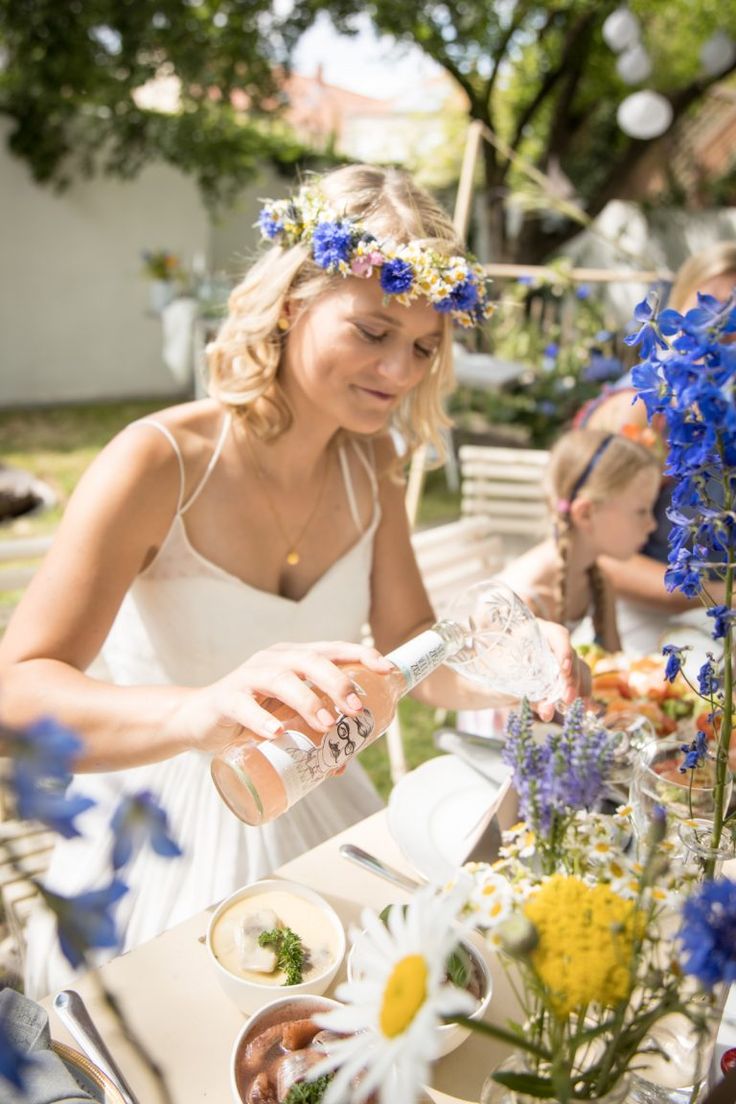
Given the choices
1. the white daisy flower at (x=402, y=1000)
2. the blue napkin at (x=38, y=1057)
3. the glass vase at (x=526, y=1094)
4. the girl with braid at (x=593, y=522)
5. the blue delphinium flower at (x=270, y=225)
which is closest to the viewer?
the white daisy flower at (x=402, y=1000)

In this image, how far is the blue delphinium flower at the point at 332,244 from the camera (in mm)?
1735

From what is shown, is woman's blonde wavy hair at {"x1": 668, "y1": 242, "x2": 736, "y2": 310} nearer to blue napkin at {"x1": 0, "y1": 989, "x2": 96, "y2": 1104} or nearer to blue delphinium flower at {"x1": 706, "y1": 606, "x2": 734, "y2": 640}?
blue delphinium flower at {"x1": 706, "y1": 606, "x2": 734, "y2": 640}

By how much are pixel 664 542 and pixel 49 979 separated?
2.26m

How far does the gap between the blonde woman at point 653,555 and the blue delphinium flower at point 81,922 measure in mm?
2596

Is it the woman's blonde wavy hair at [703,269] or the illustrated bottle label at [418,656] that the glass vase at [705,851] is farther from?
the woman's blonde wavy hair at [703,269]

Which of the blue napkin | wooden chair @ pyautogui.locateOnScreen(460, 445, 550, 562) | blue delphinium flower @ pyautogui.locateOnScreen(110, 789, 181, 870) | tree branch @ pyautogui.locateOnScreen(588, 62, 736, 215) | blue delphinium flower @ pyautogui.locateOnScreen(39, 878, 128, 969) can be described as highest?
tree branch @ pyautogui.locateOnScreen(588, 62, 736, 215)

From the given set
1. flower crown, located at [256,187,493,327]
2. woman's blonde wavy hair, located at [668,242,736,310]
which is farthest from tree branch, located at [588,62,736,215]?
flower crown, located at [256,187,493,327]

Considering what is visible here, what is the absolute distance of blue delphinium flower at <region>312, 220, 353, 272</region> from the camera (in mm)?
1735

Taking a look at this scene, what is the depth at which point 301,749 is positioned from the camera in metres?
1.00

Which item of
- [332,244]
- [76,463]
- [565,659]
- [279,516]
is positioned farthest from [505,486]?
[76,463]

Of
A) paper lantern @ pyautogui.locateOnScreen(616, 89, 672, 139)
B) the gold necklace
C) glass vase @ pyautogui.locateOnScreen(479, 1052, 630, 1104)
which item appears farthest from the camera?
paper lantern @ pyautogui.locateOnScreen(616, 89, 672, 139)

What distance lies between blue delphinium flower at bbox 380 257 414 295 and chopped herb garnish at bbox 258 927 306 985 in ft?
3.69

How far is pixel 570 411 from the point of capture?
7363 millimetres

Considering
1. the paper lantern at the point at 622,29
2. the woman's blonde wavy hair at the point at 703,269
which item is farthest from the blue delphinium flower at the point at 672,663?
the paper lantern at the point at 622,29
